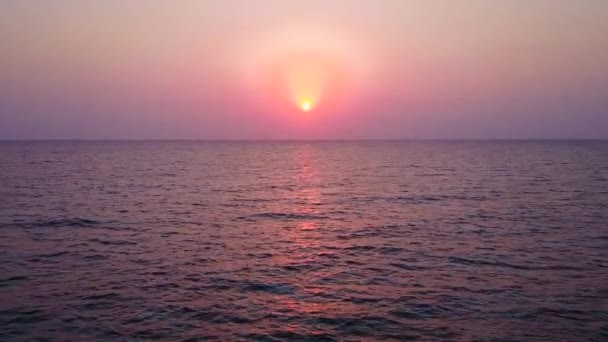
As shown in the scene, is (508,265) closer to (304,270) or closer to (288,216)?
(304,270)

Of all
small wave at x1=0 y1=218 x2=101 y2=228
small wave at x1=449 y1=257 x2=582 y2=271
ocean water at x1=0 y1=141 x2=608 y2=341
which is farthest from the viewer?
small wave at x1=0 y1=218 x2=101 y2=228

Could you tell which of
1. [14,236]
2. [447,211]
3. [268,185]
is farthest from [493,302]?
[268,185]

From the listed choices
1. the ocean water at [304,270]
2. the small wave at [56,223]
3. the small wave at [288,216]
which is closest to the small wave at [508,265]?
the ocean water at [304,270]

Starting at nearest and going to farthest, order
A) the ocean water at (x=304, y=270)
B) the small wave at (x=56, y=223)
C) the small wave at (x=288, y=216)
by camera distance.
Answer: the ocean water at (x=304, y=270) < the small wave at (x=56, y=223) < the small wave at (x=288, y=216)

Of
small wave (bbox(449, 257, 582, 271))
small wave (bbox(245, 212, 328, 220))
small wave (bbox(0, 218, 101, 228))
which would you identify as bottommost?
small wave (bbox(245, 212, 328, 220))

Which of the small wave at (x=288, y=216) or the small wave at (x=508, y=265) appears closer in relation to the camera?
the small wave at (x=508, y=265)

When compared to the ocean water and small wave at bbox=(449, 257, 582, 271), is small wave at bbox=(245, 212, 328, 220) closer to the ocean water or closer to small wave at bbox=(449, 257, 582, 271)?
the ocean water

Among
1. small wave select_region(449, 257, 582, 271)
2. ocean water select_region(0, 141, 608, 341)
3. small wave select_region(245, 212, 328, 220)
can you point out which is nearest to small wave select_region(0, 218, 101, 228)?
ocean water select_region(0, 141, 608, 341)

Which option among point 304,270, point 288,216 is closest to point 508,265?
point 304,270

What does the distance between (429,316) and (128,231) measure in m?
24.0

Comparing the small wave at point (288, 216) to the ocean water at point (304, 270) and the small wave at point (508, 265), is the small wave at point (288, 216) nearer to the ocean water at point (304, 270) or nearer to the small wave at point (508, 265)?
the ocean water at point (304, 270)

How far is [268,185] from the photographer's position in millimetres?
69188

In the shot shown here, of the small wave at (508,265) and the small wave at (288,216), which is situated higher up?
the small wave at (508,265)

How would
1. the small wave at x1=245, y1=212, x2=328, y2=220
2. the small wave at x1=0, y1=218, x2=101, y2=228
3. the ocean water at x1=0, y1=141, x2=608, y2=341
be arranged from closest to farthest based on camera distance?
the ocean water at x1=0, y1=141, x2=608, y2=341 → the small wave at x1=0, y1=218, x2=101, y2=228 → the small wave at x1=245, y1=212, x2=328, y2=220
